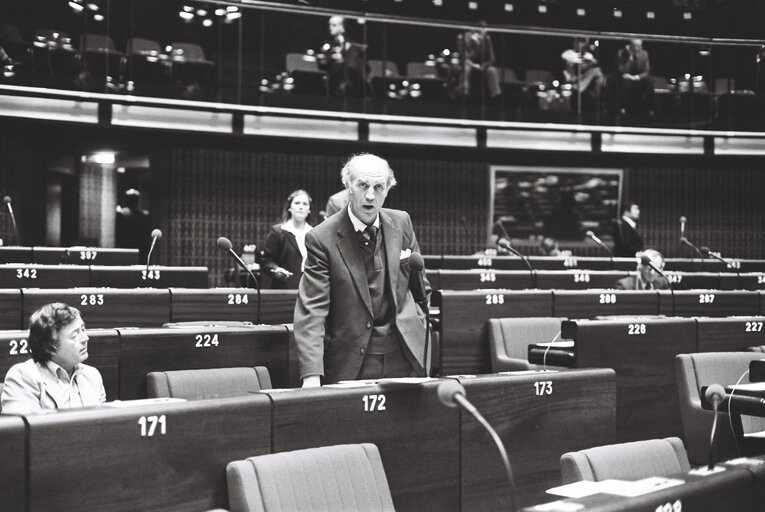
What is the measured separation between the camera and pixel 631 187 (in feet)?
53.7

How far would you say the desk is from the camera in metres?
2.02

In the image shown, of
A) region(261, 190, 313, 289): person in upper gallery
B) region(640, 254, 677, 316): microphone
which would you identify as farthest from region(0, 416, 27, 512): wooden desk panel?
region(640, 254, 677, 316): microphone

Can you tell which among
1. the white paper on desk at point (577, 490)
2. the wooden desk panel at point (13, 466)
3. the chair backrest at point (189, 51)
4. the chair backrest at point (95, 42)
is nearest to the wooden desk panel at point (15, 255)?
the chair backrest at point (95, 42)

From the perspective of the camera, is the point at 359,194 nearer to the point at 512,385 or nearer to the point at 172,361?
the point at 512,385

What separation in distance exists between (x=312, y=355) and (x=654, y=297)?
13.8 feet

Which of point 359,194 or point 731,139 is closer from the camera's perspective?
point 359,194

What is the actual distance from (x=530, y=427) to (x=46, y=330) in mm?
1867

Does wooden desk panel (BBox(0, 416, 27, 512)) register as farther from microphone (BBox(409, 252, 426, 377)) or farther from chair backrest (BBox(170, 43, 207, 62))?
chair backrest (BBox(170, 43, 207, 62))

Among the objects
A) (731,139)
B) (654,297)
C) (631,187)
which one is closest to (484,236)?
(631,187)

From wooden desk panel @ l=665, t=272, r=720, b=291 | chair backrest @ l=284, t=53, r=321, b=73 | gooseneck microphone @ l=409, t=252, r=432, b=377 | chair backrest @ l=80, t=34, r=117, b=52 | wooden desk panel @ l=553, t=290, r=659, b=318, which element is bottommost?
wooden desk panel @ l=553, t=290, r=659, b=318

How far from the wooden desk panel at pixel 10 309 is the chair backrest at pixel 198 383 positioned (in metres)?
1.72

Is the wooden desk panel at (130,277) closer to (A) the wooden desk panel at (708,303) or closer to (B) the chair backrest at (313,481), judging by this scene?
(A) the wooden desk panel at (708,303)

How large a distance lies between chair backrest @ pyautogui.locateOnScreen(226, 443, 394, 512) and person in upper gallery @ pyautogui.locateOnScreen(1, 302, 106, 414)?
121 cm

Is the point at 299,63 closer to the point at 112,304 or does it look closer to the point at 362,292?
the point at 112,304
